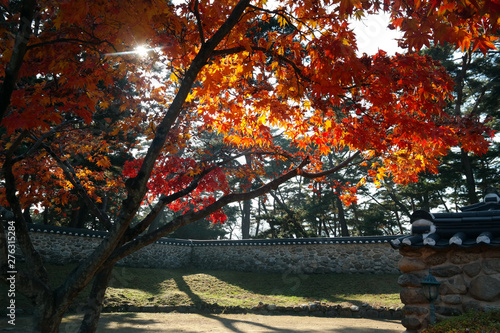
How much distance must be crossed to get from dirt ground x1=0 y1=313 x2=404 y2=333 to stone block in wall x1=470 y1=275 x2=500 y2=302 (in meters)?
4.56

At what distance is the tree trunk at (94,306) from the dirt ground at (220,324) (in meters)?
3.34

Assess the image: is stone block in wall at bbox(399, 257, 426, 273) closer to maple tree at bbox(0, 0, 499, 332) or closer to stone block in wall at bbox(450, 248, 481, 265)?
stone block in wall at bbox(450, 248, 481, 265)

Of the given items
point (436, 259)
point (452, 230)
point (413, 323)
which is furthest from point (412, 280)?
point (452, 230)

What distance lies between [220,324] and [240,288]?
438cm

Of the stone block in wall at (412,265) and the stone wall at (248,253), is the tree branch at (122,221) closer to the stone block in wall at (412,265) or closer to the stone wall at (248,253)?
the stone block in wall at (412,265)

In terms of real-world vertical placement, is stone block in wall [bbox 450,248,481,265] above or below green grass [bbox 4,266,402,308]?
above

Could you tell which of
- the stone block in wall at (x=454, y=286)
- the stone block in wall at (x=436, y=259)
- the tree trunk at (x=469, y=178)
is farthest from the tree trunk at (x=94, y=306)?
the tree trunk at (x=469, y=178)

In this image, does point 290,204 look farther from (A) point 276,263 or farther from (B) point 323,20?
(B) point 323,20

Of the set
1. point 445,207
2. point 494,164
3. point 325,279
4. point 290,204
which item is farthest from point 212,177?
point 290,204

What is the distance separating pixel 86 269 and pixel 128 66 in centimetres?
321

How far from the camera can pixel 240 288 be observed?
1237 cm

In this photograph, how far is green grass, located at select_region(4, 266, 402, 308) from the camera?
10.1 m

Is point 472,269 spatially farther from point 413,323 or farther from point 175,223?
point 175,223

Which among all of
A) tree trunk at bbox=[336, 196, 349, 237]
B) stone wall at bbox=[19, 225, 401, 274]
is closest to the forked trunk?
stone wall at bbox=[19, 225, 401, 274]
